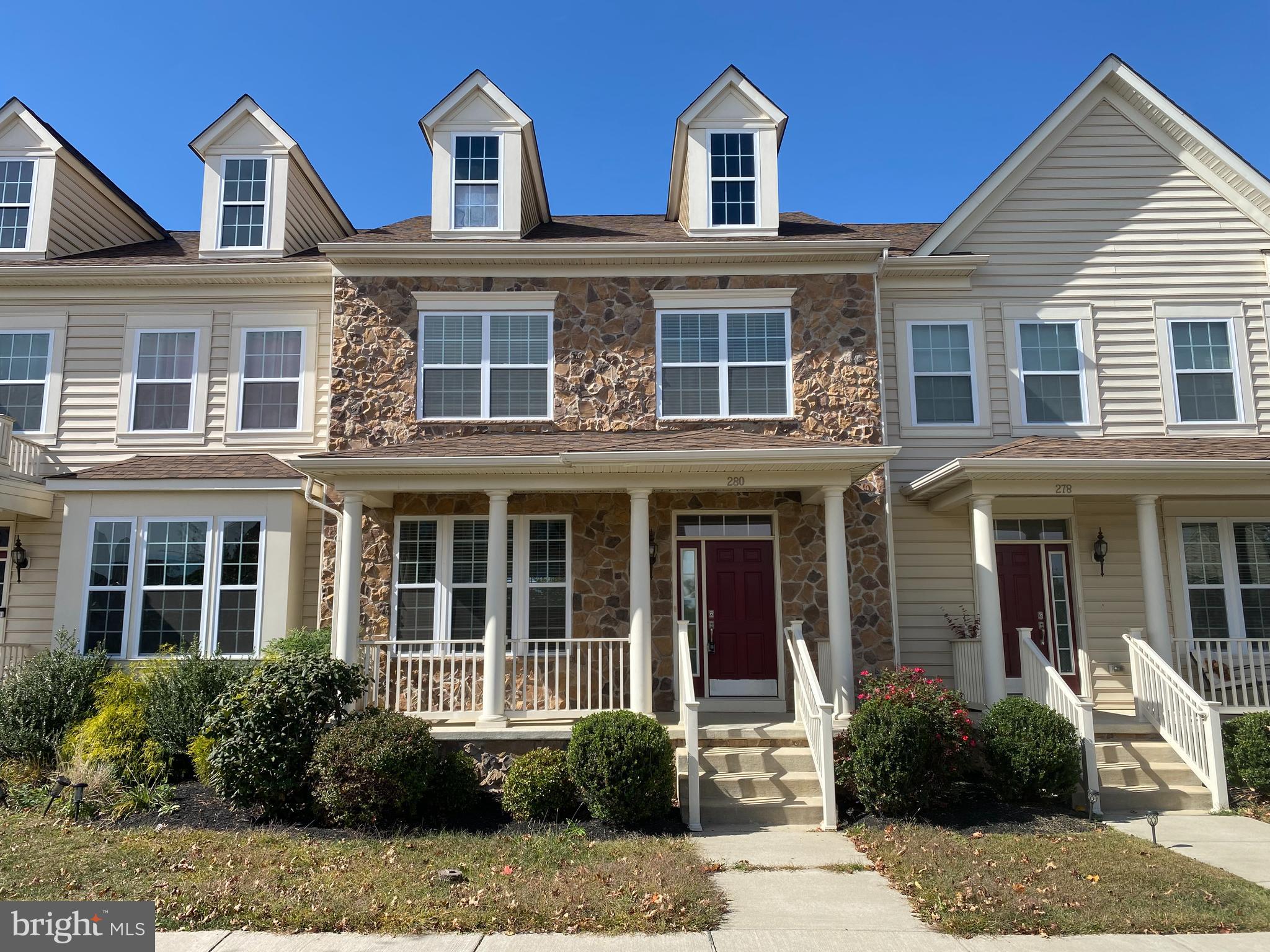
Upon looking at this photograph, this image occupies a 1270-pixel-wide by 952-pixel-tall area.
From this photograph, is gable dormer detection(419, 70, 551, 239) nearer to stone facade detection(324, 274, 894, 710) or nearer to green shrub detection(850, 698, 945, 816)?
stone facade detection(324, 274, 894, 710)

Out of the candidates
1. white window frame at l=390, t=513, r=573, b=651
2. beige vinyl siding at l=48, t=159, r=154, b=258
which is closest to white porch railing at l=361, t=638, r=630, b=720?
white window frame at l=390, t=513, r=573, b=651

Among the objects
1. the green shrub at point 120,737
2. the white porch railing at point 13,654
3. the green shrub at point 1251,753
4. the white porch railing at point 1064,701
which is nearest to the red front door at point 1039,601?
the white porch railing at point 1064,701

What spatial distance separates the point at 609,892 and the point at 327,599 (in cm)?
725

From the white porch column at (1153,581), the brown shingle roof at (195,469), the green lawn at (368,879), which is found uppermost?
the brown shingle roof at (195,469)

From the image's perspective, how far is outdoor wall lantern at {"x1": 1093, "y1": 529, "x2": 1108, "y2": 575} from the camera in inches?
495

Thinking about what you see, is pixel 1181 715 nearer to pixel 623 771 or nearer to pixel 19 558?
pixel 623 771

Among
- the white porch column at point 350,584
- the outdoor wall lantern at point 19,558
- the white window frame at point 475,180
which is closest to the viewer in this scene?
the white porch column at point 350,584

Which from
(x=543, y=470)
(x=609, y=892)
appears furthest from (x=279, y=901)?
(x=543, y=470)

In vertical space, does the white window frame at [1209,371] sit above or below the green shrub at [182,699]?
above

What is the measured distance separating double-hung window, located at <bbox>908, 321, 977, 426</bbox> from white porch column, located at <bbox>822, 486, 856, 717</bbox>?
119 inches

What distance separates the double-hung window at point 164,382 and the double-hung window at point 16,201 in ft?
8.94

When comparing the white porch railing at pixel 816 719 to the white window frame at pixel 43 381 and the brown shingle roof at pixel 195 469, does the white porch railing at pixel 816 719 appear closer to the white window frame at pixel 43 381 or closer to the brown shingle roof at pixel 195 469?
the brown shingle roof at pixel 195 469

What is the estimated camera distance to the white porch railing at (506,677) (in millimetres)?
10484

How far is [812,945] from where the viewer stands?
18.8 feet
